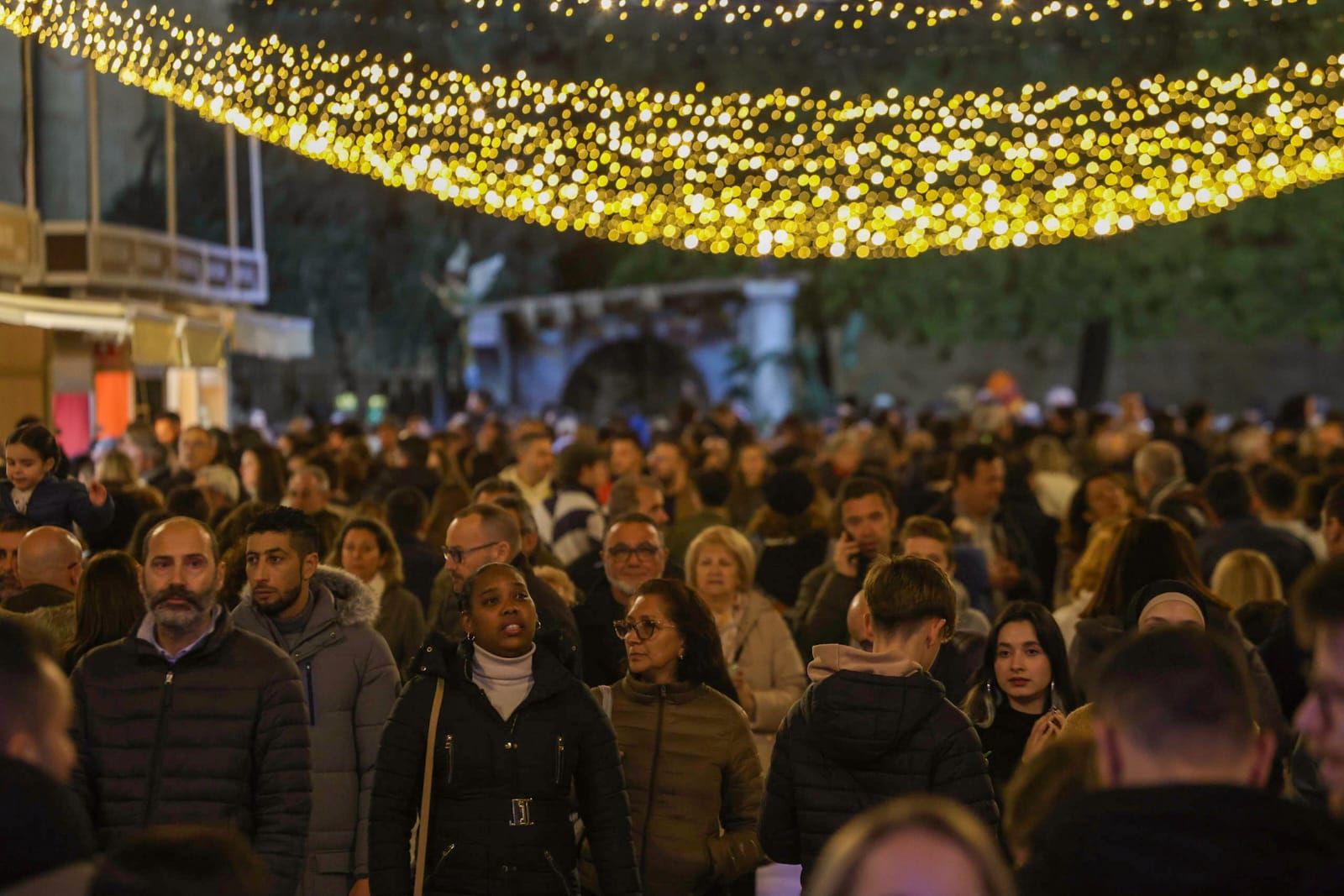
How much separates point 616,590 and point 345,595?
5.77 ft

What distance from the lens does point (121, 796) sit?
216 inches

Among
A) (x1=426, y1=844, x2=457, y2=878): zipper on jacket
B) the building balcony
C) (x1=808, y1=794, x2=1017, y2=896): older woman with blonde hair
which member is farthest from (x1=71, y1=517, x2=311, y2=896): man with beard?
the building balcony

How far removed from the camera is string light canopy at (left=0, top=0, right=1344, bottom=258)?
10.5m

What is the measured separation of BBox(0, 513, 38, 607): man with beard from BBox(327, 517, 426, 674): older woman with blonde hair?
134 cm

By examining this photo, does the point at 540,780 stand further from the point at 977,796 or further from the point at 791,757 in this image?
the point at 977,796

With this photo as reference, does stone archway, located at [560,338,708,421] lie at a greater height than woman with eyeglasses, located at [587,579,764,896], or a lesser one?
greater

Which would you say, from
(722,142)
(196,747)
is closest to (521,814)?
(196,747)

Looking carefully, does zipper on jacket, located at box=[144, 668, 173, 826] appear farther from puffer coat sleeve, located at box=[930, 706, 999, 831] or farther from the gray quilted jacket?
puffer coat sleeve, located at box=[930, 706, 999, 831]

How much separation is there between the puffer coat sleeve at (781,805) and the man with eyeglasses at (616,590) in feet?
8.06

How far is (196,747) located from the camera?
18.1 feet

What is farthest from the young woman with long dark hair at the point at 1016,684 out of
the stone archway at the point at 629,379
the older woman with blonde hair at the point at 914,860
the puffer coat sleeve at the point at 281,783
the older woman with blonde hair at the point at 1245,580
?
the stone archway at the point at 629,379

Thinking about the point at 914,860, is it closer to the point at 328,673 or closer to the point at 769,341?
the point at 328,673

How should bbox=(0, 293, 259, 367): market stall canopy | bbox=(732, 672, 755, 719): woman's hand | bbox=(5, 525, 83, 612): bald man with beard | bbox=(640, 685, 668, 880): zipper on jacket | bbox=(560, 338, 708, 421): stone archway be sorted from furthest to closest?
bbox=(560, 338, 708, 421): stone archway, bbox=(0, 293, 259, 367): market stall canopy, bbox=(732, 672, 755, 719): woman's hand, bbox=(5, 525, 83, 612): bald man with beard, bbox=(640, 685, 668, 880): zipper on jacket

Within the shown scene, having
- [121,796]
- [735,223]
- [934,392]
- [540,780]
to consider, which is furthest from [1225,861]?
[934,392]
